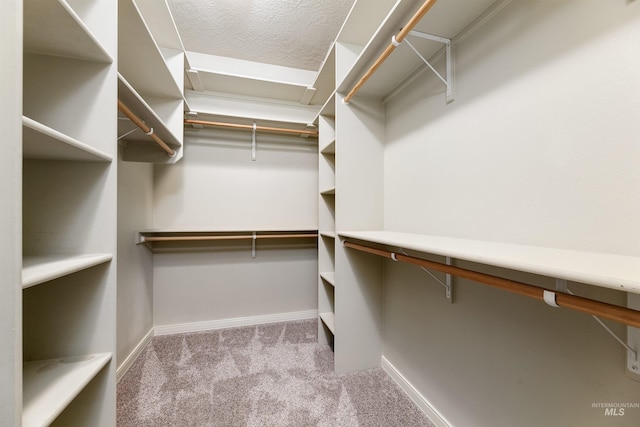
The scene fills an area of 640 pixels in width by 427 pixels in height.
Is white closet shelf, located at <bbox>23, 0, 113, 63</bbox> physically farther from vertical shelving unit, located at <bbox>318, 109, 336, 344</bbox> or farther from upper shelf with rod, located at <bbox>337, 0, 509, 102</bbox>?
vertical shelving unit, located at <bbox>318, 109, 336, 344</bbox>

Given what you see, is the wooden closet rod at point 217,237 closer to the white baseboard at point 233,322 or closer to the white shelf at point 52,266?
the white baseboard at point 233,322

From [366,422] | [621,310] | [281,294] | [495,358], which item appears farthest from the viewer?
[281,294]

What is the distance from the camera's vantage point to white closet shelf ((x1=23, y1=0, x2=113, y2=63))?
2.09 feet

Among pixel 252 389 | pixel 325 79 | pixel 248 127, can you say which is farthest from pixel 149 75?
pixel 252 389

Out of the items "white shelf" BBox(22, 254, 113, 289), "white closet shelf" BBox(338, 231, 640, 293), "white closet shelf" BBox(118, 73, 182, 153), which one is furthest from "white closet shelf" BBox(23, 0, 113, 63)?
"white closet shelf" BBox(338, 231, 640, 293)

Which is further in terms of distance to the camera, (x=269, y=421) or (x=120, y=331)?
(x=120, y=331)

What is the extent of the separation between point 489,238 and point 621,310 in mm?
553

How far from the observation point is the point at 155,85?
1.66 m

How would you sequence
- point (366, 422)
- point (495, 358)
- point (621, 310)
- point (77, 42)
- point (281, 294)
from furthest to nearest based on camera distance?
point (281, 294) → point (366, 422) → point (495, 358) → point (77, 42) → point (621, 310)

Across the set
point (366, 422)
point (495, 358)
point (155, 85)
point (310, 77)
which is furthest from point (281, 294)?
point (310, 77)

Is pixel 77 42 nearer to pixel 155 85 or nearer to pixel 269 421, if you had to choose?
pixel 155 85

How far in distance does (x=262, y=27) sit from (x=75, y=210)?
173 cm

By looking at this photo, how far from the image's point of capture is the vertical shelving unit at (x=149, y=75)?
3.82 ft

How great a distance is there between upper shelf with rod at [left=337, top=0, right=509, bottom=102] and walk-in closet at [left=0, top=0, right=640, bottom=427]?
11 mm
